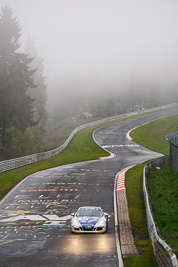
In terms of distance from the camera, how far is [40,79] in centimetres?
8162

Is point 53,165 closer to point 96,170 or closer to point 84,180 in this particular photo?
point 96,170

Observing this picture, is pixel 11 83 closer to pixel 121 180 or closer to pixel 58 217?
pixel 121 180

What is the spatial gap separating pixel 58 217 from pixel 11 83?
30997mm

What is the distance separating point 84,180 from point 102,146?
28.9m

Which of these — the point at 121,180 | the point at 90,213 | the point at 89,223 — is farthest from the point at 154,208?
the point at 121,180

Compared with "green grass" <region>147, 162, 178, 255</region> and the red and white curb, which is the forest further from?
"green grass" <region>147, 162, 178, 255</region>

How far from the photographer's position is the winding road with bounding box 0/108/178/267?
14215 mm

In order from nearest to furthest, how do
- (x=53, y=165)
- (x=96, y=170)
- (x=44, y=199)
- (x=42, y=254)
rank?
(x=42, y=254), (x=44, y=199), (x=96, y=170), (x=53, y=165)

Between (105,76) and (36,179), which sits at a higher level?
(105,76)

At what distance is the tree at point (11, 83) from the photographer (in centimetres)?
4856

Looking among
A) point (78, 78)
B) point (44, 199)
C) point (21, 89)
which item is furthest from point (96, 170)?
point (78, 78)

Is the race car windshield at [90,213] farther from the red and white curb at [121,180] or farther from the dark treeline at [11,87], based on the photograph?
the dark treeline at [11,87]

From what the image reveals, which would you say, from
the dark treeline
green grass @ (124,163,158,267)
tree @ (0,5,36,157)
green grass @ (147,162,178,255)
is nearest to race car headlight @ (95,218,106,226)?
green grass @ (124,163,158,267)

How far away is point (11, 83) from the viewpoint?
48969 millimetres
